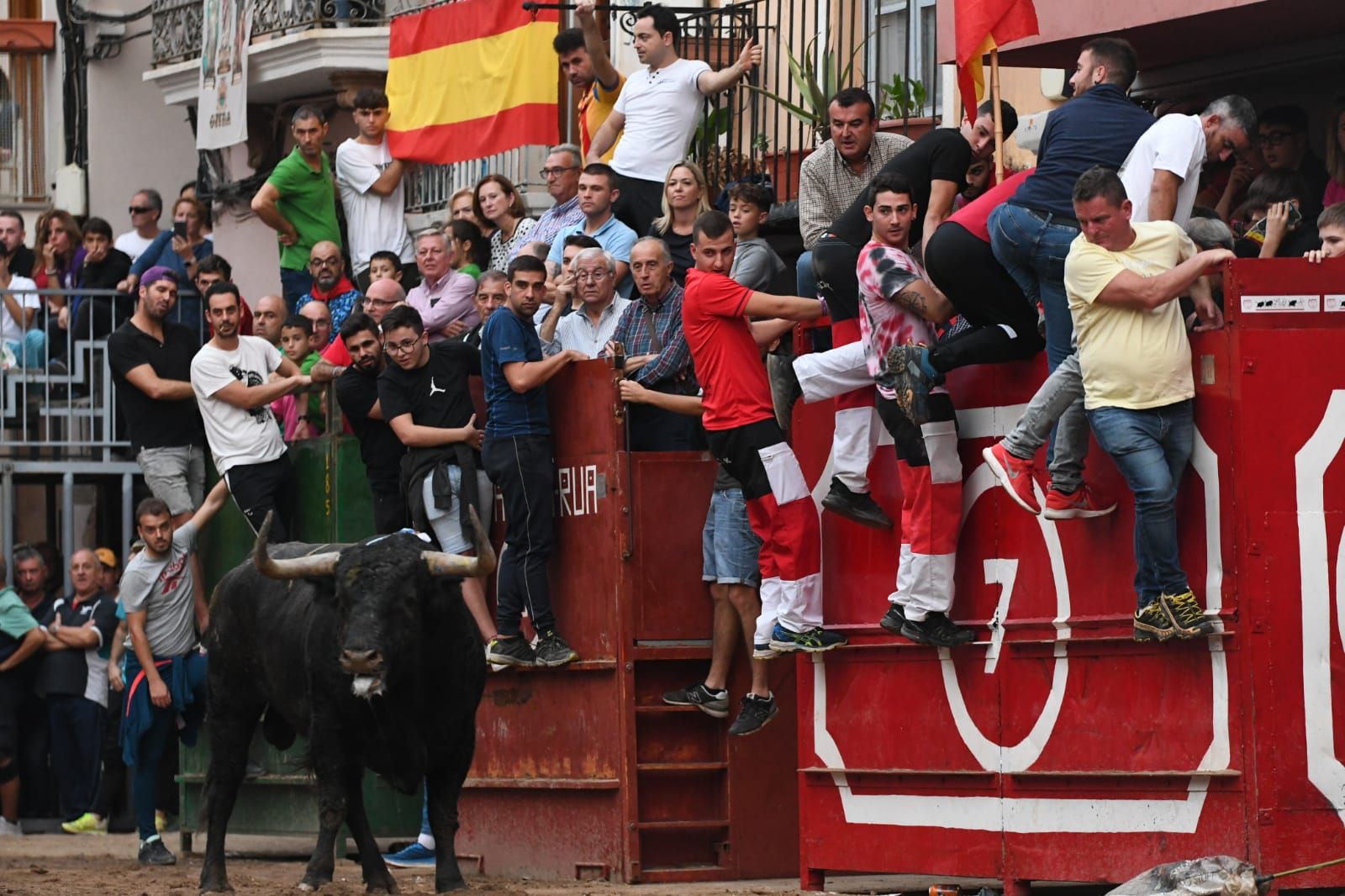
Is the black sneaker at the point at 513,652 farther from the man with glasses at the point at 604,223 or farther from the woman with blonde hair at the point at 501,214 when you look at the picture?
→ the woman with blonde hair at the point at 501,214

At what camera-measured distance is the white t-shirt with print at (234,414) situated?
17.2 m

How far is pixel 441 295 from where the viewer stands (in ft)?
54.7

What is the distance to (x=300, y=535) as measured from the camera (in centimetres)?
1738

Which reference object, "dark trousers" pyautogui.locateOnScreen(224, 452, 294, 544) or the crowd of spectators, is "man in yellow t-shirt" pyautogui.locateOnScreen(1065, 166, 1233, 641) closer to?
the crowd of spectators

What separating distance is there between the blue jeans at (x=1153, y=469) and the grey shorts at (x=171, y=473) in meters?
9.45

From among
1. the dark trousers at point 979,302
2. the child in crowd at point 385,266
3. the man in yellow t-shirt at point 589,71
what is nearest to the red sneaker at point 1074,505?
the dark trousers at point 979,302

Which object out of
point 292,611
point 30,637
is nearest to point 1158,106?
point 292,611

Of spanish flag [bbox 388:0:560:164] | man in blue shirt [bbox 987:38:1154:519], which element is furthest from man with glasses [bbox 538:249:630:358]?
spanish flag [bbox 388:0:560:164]

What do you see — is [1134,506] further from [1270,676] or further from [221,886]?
[221,886]

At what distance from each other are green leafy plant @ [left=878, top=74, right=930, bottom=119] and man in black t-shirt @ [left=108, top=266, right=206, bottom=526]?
5403 mm

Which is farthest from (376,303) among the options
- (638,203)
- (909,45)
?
(909,45)

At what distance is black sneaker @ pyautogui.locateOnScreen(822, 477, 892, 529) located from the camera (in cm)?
1234

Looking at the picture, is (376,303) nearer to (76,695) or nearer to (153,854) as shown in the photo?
(153,854)

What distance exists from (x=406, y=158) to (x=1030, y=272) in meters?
10.5
